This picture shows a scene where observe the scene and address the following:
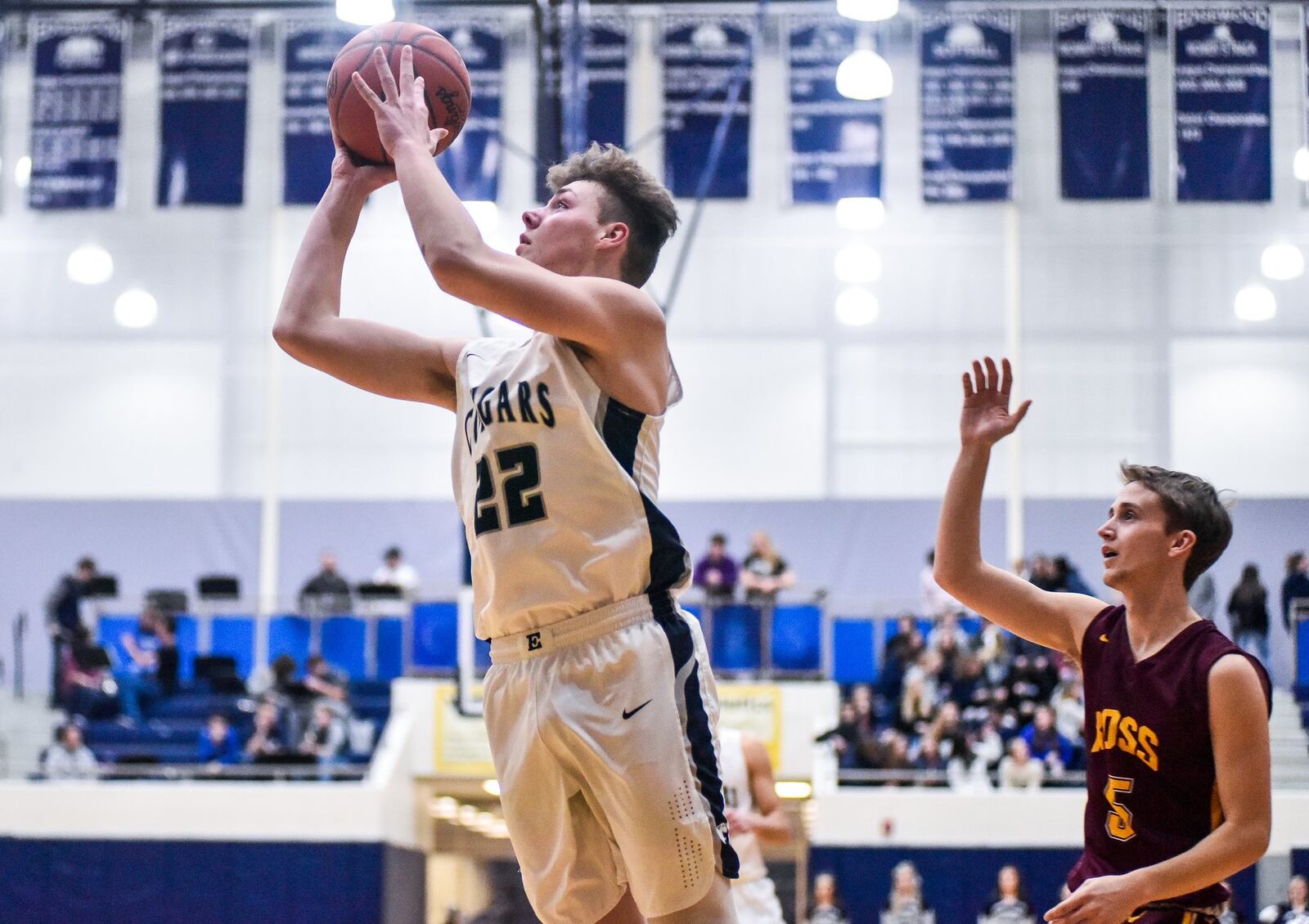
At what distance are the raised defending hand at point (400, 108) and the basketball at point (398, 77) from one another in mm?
129

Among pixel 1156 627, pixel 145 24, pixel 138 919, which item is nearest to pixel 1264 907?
pixel 138 919

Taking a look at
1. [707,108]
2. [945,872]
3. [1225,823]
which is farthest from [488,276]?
[707,108]

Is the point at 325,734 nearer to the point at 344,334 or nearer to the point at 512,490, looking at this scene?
the point at 344,334

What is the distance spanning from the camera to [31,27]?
1962cm

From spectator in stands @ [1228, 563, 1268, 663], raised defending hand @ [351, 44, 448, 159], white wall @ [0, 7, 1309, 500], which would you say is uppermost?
white wall @ [0, 7, 1309, 500]

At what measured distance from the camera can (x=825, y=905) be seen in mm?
14070

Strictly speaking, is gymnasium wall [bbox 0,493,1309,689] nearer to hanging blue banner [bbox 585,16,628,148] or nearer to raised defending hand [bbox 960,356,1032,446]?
hanging blue banner [bbox 585,16,628,148]

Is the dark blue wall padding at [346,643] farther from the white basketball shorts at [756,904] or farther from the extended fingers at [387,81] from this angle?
the extended fingers at [387,81]

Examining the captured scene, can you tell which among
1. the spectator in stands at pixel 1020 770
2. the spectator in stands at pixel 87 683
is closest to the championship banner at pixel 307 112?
the spectator in stands at pixel 87 683

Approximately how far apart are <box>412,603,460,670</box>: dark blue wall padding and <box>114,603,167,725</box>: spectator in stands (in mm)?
2687

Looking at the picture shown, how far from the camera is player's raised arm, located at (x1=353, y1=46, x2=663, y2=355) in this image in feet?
9.79

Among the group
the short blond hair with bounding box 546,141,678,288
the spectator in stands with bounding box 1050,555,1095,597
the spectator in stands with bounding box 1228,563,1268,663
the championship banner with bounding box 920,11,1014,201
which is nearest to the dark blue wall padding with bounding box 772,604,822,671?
the spectator in stands with bounding box 1050,555,1095,597

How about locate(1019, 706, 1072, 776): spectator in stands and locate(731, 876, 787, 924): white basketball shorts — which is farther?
locate(1019, 706, 1072, 776): spectator in stands

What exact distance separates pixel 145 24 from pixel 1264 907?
15.9 metres
